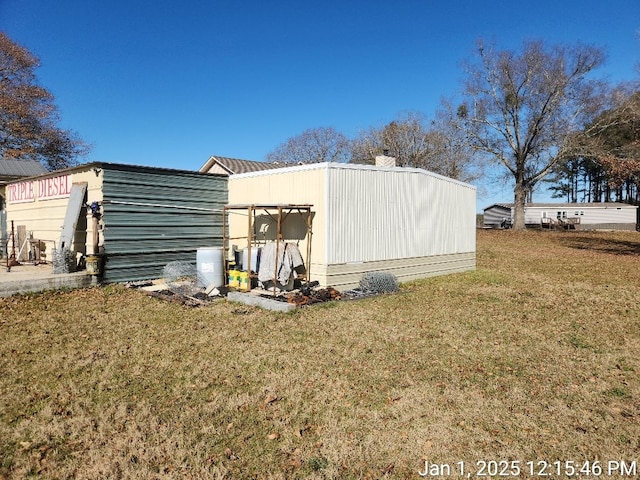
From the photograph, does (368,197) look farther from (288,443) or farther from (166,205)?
(288,443)

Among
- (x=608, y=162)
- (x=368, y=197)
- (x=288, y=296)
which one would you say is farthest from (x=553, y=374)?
(x=608, y=162)

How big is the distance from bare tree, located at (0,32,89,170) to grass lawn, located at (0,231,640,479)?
22.6m

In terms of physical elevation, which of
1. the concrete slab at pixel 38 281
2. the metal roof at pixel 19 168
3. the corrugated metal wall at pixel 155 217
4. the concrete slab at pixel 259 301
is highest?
the metal roof at pixel 19 168

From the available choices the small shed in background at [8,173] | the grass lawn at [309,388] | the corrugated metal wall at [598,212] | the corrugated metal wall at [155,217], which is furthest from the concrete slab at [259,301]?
the corrugated metal wall at [598,212]

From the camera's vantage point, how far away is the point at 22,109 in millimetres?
24828

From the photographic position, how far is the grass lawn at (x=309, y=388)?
10.6ft

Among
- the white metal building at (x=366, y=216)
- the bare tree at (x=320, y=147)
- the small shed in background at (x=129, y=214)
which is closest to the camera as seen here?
the white metal building at (x=366, y=216)

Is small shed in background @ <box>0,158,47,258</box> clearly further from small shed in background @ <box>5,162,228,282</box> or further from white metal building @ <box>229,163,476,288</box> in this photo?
white metal building @ <box>229,163,476,288</box>

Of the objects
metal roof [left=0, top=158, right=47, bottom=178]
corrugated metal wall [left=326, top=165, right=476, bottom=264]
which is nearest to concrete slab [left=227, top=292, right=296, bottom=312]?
corrugated metal wall [left=326, top=165, right=476, bottom=264]

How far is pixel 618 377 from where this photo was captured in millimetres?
4789

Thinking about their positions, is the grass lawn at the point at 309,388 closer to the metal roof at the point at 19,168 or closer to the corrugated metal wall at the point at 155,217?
the corrugated metal wall at the point at 155,217

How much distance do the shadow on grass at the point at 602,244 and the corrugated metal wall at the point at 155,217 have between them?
19.4 metres

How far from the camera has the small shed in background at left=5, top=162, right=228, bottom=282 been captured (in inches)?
393

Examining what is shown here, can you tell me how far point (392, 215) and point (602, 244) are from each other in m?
19.6
